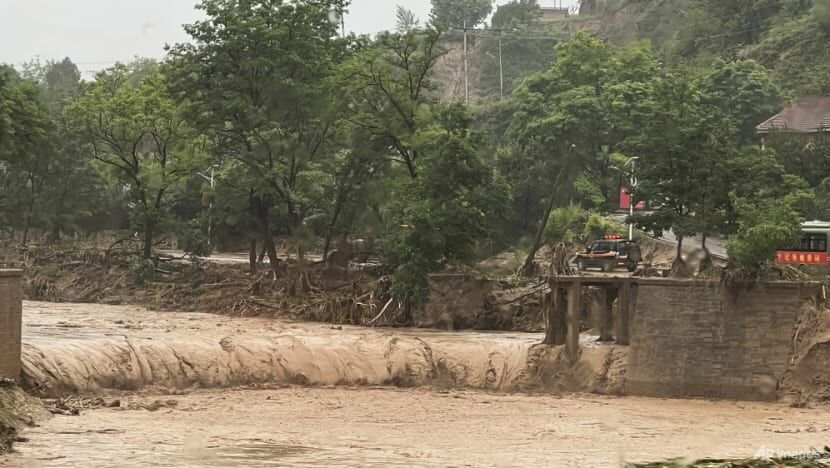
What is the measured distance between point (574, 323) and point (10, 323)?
15652 mm

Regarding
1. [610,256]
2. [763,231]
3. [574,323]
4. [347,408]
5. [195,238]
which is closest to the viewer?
[347,408]

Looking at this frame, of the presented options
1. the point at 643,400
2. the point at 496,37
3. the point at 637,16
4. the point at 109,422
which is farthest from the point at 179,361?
the point at 496,37

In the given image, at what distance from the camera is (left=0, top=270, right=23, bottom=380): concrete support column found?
1153 inches

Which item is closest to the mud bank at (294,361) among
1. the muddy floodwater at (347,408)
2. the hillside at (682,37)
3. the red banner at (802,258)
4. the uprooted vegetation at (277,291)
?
the muddy floodwater at (347,408)

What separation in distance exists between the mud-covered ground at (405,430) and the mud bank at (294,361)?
3.78 ft

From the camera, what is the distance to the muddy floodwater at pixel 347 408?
76.2ft

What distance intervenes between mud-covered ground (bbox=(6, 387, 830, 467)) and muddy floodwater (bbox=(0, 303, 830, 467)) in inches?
1.9

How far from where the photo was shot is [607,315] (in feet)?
124

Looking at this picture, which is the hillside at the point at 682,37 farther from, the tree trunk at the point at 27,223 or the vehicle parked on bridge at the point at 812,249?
the vehicle parked on bridge at the point at 812,249

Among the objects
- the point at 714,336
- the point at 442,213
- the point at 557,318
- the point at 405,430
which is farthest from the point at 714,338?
the point at 442,213

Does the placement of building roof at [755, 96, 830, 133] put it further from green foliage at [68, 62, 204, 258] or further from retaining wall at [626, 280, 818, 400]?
retaining wall at [626, 280, 818, 400]

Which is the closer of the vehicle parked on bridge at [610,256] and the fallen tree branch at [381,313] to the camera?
the fallen tree branch at [381,313]

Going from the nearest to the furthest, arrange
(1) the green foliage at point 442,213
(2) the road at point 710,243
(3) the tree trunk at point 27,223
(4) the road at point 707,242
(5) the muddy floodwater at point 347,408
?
(5) the muddy floodwater at point 347,408 < (1) the green foliage at point 442,213 < (4) the road at point 707,242 < (2) the road at point 710,243 < (3) the tree trunk at point 27,223

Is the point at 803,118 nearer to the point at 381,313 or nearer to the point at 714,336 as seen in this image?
the point at 381,313
